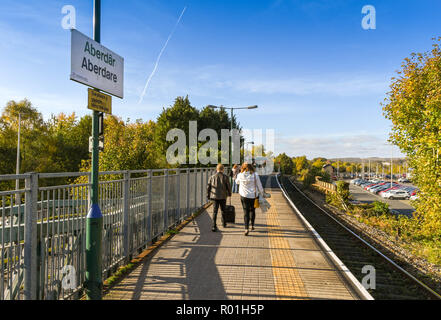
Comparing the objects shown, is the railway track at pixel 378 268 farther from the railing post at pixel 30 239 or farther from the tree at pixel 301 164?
the tree at pixel 301 164

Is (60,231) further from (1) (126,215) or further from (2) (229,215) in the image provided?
(2) (229,215)

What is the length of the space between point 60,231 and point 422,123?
17911mm

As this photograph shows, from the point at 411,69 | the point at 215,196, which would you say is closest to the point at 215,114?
the point at 411,69

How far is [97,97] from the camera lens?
399cm

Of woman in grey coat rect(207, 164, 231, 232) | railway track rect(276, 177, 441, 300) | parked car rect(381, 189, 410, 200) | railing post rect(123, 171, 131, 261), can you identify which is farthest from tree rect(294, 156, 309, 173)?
railing post rect(123, 171, 131, 261)

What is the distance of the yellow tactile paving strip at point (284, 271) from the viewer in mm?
4090

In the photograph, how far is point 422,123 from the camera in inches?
626

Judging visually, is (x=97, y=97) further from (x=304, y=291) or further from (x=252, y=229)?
(x=252, y=229)

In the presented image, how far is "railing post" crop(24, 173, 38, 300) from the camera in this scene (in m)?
3.09

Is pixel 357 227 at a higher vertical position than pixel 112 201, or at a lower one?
lower

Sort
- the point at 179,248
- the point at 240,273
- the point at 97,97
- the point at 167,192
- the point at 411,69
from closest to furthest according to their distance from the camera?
the point at 97,97 < the point at 240,273 < the point at 179,248 < the point at 167,192 < the point at 411,69

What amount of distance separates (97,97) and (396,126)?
1728 cm

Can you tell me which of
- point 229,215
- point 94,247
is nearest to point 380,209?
point 229,215

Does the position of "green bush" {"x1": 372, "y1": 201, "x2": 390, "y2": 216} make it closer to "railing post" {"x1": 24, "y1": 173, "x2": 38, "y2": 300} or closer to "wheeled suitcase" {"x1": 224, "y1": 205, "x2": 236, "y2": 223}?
"wheeled suitcase" {"x1": 224, "y1": 205, "x2": 236, "y2": 223}
